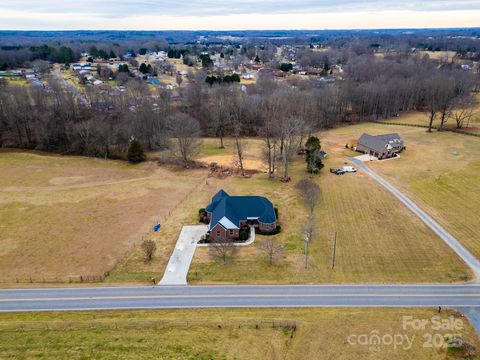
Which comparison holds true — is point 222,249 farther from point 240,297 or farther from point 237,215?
point 240,297

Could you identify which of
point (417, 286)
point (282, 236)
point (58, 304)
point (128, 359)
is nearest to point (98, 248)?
point (58, 304)

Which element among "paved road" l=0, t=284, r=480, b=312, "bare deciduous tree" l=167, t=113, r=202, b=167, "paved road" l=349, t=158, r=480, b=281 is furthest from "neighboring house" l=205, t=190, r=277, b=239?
"bare deciduous tree" l=167, t=113, r=202, b=167

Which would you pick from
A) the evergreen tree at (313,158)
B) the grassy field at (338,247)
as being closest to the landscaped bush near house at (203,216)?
the grassy field at (338,247)

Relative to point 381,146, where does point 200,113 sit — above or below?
above

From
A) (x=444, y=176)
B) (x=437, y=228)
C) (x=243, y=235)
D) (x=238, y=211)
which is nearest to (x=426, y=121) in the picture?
(x=444, y=176)

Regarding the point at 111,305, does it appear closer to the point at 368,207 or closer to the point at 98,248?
the point at 98,248

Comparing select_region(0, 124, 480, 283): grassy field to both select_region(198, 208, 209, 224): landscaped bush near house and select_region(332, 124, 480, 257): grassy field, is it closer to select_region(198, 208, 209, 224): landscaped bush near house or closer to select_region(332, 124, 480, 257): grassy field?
select_region(332, 124, 480, 257): grassy field

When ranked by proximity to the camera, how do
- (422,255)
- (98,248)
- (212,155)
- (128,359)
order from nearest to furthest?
(128,359), (422,255), (98,248), (212,155)
